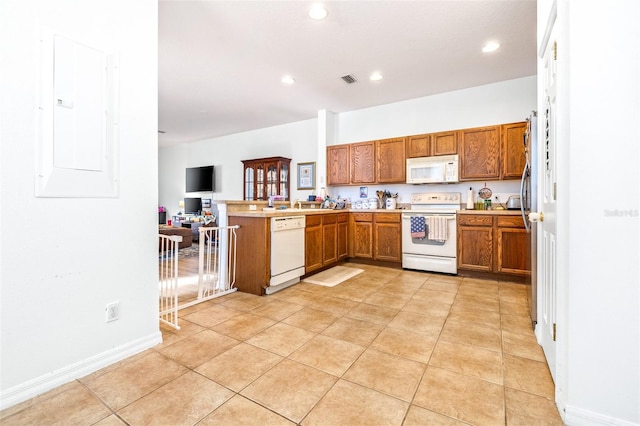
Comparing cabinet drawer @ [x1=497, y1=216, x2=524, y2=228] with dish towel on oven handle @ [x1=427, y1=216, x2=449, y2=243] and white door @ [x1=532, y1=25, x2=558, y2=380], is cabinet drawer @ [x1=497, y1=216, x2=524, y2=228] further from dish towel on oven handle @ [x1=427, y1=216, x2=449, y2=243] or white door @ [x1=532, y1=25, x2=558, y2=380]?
white door @ [x1=532, y1=25, x2=558, y2=380]

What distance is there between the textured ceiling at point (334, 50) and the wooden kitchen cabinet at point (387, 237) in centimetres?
195

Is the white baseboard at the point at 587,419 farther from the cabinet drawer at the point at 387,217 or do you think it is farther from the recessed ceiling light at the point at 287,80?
the recessed ceiling light at the point at 287,80

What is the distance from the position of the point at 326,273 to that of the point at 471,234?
6.62 feet

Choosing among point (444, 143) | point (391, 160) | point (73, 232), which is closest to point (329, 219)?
point (391, 160)

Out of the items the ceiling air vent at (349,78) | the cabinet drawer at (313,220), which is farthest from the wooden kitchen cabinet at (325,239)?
the ceiling air vent at (349,78)

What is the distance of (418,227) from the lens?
13.5 feet

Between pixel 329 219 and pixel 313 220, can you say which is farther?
pixel 329 219

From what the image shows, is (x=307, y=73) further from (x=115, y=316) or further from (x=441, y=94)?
(x=115, y=316)

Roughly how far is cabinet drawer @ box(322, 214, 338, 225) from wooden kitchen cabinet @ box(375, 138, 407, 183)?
1.02 metres

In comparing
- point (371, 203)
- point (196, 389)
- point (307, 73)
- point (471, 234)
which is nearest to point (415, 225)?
point (471, 234)

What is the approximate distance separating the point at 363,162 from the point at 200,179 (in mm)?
4807

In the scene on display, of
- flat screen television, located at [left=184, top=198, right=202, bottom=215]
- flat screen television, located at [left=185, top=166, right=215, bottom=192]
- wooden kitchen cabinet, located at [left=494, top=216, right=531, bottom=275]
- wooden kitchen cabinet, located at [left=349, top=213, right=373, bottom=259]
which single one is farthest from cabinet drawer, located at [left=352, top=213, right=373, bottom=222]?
flat screen television, located at [left=184, top=198, right=202, bottom=215]

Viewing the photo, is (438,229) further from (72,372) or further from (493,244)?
(72,372)

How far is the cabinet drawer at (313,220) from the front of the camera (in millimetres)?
3805
